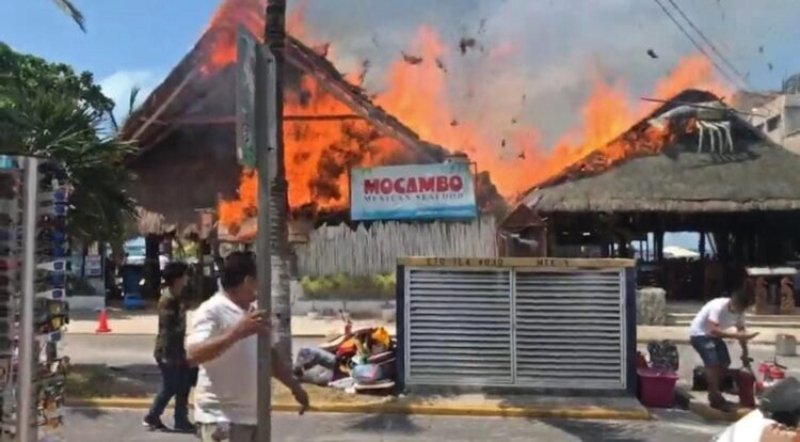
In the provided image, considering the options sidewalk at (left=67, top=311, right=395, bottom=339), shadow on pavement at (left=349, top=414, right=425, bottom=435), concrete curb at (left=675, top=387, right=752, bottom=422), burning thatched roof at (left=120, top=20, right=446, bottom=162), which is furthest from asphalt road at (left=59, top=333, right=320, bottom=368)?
burning thatched roof at (left=120, top=20, right=446, bottom=162)

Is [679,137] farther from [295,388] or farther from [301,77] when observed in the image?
[295,388]

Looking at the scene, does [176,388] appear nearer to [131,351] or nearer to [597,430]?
[597,430]

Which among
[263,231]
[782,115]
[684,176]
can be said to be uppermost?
[782,115]

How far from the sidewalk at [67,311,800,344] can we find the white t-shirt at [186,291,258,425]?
12.0 m

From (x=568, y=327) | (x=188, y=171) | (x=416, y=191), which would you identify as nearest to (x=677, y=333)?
(x=416, y=191)

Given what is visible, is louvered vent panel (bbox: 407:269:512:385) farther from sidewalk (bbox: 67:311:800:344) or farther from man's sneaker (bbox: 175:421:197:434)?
sidewalk (bbox: 67:311:800:344)

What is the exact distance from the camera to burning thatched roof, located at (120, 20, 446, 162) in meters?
23.1

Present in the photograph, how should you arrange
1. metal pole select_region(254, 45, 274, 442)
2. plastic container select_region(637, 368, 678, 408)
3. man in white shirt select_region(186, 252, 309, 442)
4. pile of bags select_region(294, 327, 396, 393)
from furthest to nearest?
pile of bags select_region(294, 327, 396, 393)
plastic container select_region(637, 368, 678, 408)
man in white shirt select_region(186, 252, 309, 442)
metal pole select_region(254, 45, 274, 442)

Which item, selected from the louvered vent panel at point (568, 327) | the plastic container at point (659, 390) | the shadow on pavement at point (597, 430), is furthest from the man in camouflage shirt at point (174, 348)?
the plastic container at point (659, 390)

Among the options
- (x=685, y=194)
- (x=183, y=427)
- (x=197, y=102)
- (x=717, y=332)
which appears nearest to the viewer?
(x=183, y=427)

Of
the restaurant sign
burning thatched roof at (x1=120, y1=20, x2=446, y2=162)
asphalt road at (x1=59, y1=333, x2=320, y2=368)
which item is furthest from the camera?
burning thatched roof at (x1=120, y1=20, x2=446, y2=162)

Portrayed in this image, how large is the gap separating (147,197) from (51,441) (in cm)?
2006

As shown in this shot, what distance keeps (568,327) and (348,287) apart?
10.8m

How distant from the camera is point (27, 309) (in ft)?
12.5
